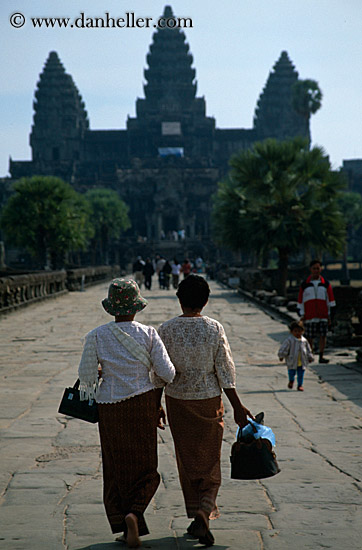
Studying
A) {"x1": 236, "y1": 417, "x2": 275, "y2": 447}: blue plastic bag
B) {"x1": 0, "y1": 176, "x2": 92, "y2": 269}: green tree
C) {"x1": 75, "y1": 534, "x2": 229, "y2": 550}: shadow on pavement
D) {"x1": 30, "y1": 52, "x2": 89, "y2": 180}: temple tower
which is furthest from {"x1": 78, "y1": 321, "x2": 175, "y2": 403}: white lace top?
{"x1": 30, "y1": 52, "x2": 89, "y2": 180}: temple tower

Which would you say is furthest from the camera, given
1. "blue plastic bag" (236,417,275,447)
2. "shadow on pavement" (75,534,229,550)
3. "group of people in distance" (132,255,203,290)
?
"group of people in distance" (132,255,203,290)

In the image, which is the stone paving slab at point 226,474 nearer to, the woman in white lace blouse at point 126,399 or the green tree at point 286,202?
the woman in white lace blouse at point 126,399

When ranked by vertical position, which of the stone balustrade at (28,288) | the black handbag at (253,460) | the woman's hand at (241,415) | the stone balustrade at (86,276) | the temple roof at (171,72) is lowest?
the stone balustrade at (86,276)

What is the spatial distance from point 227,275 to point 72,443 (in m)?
36.5

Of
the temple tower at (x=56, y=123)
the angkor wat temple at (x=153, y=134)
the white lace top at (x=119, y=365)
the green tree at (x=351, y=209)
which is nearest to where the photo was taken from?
the white lace top at (x=119, y=365)

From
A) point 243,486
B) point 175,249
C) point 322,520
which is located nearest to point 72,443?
point 243,486

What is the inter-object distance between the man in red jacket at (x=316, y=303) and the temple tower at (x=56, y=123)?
321ft

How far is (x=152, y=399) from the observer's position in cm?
428

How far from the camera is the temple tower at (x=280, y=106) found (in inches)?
4550

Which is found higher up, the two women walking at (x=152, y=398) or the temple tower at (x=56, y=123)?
the temple tower at (x=56, y=123)

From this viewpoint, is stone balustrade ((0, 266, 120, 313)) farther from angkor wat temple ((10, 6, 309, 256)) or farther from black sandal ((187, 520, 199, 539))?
angkor wat temple ((10, 6, 309, 256))

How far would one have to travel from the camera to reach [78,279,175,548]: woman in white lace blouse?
13.6 feet

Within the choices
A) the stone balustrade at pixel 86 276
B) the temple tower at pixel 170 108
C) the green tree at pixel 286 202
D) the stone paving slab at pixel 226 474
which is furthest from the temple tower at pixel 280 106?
the stone paving slab at pixel 226 474

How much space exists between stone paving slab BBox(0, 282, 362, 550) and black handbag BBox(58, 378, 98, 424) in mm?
596
